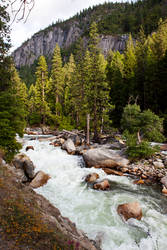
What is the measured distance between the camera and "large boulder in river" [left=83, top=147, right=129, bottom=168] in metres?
10.8

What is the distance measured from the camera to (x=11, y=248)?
2.39 metres

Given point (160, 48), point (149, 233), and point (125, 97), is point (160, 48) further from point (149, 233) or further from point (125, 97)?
point (149, 233)

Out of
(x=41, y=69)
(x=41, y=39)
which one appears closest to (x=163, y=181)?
(x=41, y=69)

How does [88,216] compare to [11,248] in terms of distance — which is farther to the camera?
[88,216]

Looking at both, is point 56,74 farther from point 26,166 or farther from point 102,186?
point 102,186

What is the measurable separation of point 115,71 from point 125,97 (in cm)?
717

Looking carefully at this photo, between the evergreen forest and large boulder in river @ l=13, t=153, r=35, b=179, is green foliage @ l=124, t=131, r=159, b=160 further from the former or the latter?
large boulder in river @ l=13, t=153, r=35, b=179

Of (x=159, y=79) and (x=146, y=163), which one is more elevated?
(x=159, y=79)

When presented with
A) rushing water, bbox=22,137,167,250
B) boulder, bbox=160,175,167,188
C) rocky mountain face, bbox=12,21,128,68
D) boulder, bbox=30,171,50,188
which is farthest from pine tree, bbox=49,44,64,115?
rocky mountain face, bbox=12,21,128,68

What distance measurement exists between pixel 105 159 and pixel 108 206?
181 inches

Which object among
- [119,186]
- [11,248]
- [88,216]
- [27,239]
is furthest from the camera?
[119,186]

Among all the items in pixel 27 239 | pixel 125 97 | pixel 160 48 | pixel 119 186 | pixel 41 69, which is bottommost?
pixel 119 186

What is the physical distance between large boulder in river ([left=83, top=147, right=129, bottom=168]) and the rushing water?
0.67 metres

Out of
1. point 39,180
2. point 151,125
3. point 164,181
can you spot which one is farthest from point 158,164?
point 39,180
